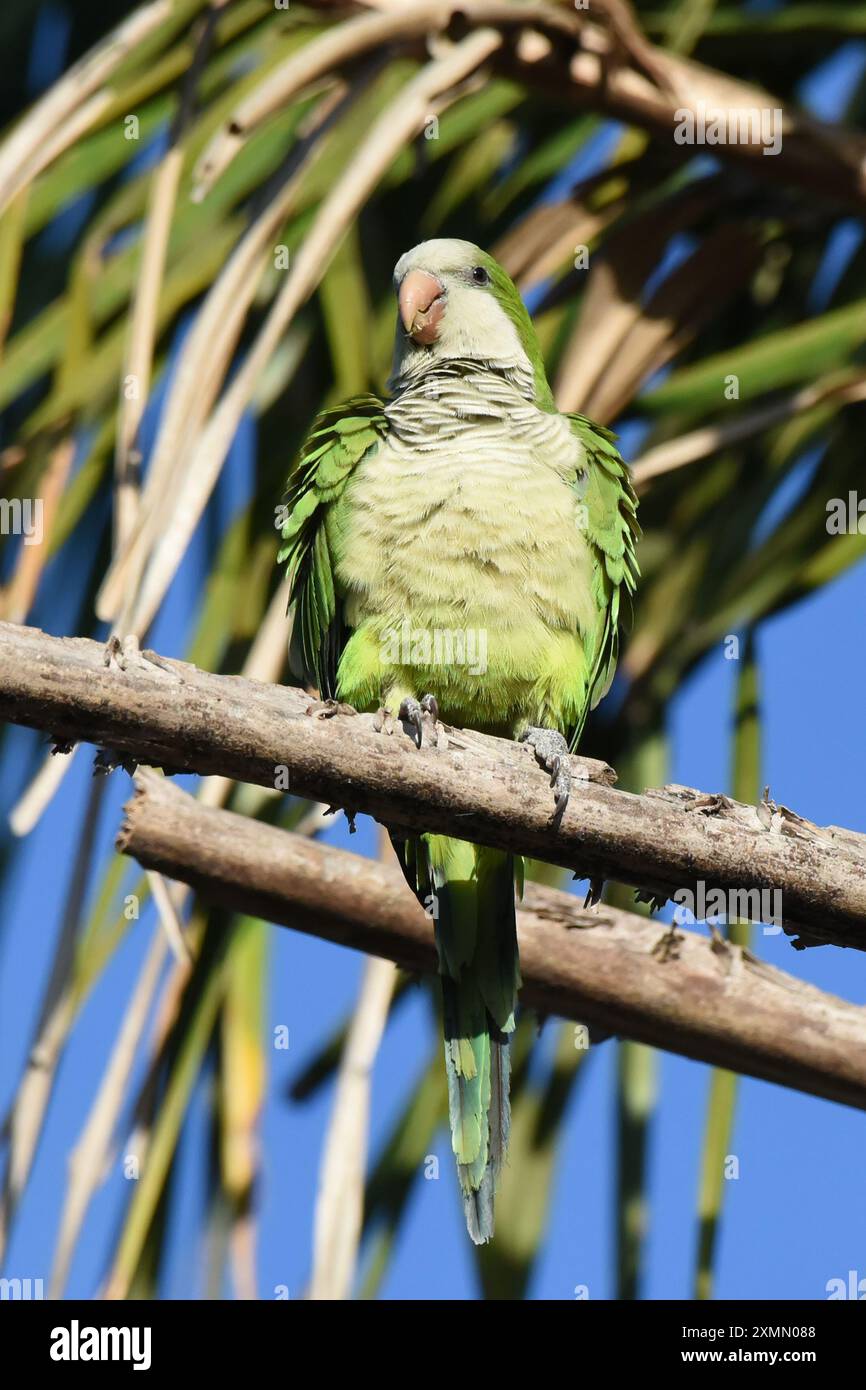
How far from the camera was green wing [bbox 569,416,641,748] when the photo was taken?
3258mm

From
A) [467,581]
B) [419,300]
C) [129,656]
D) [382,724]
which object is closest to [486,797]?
[382,724]

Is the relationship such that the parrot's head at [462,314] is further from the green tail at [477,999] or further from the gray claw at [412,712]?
the green tail at [477,999]

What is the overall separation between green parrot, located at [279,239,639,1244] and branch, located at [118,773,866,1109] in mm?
107

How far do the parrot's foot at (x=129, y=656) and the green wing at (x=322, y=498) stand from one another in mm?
1208

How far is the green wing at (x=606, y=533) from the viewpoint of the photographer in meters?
3.26

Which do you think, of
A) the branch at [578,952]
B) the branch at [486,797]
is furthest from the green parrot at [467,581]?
the branch at [486,797]

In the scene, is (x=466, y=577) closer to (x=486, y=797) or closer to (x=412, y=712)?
(x=412, y=712)

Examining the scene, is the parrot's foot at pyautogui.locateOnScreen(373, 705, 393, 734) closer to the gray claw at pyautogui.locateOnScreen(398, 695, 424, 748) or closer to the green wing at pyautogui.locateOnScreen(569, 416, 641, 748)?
the gray claw at pyautogui.locateOnScreen(398, 695, 424, 748)

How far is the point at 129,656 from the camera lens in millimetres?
1937

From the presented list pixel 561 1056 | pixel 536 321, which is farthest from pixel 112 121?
pixel 561 1056

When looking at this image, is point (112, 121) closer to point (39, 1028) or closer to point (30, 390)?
point (30, 390)

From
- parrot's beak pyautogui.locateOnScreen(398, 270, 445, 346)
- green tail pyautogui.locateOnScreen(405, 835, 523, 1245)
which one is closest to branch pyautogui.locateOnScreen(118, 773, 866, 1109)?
green tail pyautogui.locateOnScreen(405, 835, 523, 1245)

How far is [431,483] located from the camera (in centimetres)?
314

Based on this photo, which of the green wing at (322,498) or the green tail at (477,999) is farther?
the green wing at (322,498)
